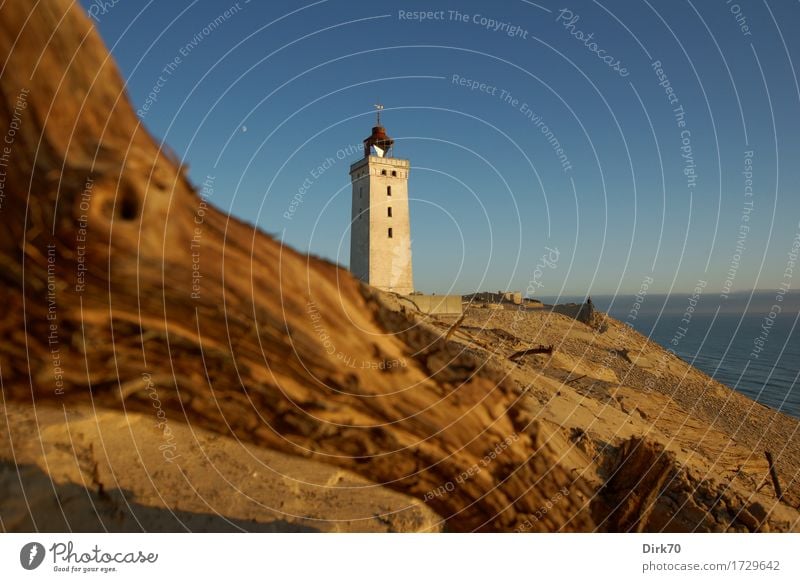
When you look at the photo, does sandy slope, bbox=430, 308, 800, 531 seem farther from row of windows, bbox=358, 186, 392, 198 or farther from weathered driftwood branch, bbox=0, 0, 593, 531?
row of windows, bbox=358, 186, 392, 198

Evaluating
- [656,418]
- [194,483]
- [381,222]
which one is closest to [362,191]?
[381,222]

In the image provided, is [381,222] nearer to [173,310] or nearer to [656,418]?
[656,418]

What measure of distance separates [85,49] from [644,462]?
3326mm

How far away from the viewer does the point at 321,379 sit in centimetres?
132

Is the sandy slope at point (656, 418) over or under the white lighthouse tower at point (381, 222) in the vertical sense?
under

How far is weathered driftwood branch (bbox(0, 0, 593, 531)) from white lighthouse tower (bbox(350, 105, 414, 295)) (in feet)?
104

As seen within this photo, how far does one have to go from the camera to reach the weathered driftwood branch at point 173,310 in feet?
3.84

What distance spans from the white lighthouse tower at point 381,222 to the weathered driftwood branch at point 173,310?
3171 cm

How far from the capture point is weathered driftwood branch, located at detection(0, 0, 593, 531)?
1170 millimetres

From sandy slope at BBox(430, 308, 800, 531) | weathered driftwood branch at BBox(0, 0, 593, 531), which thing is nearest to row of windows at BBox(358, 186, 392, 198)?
sandy slope at BBox(430, 308, 800, 531)

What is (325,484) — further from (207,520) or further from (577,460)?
(577,460)

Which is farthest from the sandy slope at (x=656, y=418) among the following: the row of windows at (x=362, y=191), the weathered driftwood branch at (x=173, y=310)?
the row of windows at (x=362, y=191)

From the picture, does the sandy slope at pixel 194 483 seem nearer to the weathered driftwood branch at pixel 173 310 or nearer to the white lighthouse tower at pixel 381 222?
the weathered driftwood branch at pixel 173 310
